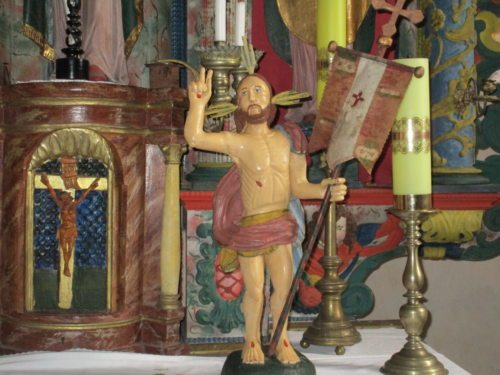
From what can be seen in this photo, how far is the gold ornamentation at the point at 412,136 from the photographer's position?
1558 millimetres

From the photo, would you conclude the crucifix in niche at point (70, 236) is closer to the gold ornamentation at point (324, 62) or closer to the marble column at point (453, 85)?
the gold ornamentation at point (324, 62)

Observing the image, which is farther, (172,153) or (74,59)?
(74,59)

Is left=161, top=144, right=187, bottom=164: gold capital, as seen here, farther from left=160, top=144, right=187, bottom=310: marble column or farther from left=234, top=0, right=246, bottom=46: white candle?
left=234, top=0, right=246, bottom=46: white candle

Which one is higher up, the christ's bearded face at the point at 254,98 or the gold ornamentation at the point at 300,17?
the gold ornamentation at the point at 300,17

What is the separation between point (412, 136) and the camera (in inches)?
61.5

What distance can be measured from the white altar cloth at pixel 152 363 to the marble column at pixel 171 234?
261 mm

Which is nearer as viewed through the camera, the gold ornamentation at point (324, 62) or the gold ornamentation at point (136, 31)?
the gold ornamentation at point (324, 62)

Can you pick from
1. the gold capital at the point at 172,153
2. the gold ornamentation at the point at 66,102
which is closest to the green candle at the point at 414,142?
the gold capital at the point at 172,153

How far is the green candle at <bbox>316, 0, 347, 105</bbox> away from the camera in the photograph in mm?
1680

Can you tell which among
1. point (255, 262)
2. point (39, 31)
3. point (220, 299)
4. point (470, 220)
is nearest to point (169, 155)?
point (220, 299)

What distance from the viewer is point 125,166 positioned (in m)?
1.93

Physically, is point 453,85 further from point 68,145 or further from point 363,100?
point 68,145

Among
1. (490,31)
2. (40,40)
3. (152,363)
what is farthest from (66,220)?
(490,31)

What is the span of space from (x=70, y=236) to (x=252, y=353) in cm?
63
